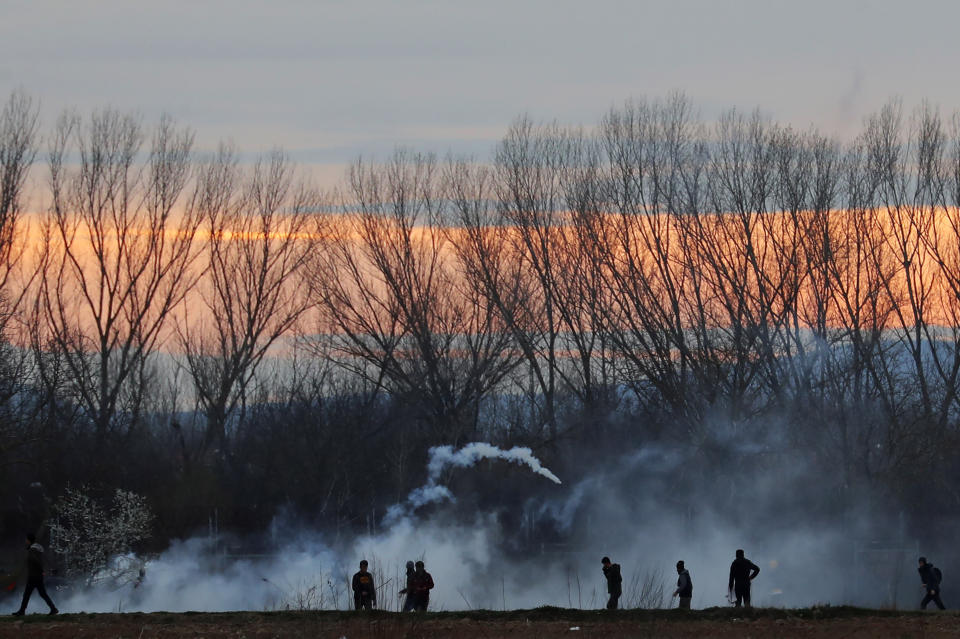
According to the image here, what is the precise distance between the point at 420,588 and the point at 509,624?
6.72 ft

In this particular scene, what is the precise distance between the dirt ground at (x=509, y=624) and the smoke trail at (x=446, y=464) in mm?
14622

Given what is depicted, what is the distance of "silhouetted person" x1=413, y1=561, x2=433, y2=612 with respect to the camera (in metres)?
21.2

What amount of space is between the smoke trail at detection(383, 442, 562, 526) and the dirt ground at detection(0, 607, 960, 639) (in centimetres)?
1462

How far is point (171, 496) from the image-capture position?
3919 centimetres

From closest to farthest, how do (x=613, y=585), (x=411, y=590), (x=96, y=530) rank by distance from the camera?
1. (x=411, y=590)
2. (x=613, y=585)
3. (x=96, y=530)

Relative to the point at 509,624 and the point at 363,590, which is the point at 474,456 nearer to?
the point at 363,590

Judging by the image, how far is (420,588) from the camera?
839 inches

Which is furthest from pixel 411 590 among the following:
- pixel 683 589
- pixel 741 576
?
pixel 741 576

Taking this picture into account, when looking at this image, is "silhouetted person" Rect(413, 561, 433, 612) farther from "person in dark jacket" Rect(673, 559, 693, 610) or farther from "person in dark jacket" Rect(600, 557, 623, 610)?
"person in dark jacket" Rect(673, 559, 693, 610)

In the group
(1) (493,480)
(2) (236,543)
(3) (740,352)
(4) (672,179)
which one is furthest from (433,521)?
(4) (672,179)

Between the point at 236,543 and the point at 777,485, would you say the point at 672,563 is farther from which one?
the point at 236,543

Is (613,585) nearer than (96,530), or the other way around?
(613,585)

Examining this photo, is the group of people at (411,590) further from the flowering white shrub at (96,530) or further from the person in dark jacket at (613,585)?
the flowering white shrub at (96,530)

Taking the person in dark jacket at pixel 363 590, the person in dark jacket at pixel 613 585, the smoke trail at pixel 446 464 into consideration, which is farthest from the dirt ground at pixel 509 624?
the smoke trail at pixel 446 464
